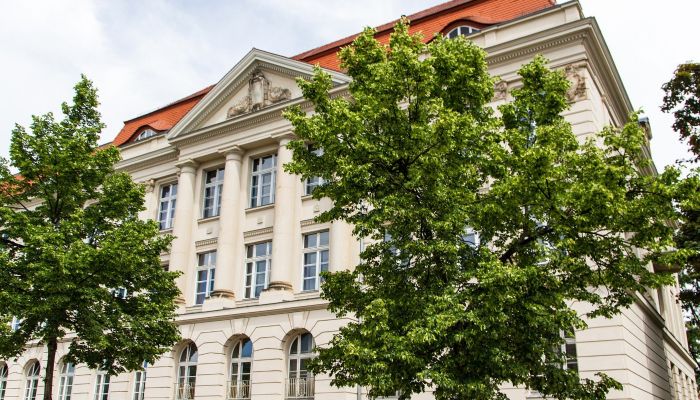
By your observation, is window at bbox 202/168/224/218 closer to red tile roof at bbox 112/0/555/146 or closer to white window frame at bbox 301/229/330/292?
red tile roof at bbox 112/0/555/146

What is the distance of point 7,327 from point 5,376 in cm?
1856

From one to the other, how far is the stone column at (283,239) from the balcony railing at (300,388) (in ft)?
9.73

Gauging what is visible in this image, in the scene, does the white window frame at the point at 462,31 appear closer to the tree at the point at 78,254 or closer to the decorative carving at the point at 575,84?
the decorative carving at the point at 575,84

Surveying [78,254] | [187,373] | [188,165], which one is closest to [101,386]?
[187,373]

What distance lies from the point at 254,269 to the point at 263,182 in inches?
144

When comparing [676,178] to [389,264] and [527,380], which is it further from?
[389,264]

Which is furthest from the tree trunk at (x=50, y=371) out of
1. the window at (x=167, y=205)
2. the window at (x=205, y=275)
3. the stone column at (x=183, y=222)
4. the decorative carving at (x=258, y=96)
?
the decorative carving at (x=258, y=96)

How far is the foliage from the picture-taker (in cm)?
2319

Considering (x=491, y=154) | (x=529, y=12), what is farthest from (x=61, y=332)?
(x=529, y=12)

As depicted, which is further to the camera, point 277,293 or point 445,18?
point 445,18

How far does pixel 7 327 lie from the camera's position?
18453 millimetres

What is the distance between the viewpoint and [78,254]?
687 inches

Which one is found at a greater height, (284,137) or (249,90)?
(249,90)

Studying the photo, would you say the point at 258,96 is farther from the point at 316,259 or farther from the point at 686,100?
the point at 686,100
